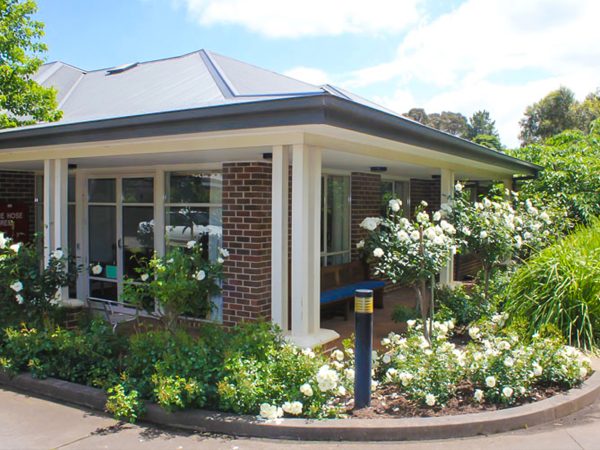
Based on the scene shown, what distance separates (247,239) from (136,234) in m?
2.85

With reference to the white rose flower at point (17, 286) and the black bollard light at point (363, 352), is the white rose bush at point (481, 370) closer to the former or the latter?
the black bollard light at point (363, 352)

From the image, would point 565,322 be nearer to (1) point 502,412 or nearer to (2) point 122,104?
(1) point 502,412

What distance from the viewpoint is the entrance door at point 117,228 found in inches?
337

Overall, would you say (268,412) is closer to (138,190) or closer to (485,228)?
(485,228)

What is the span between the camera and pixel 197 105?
5.51 meters

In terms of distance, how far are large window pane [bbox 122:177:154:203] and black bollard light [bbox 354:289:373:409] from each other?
4.97 metres

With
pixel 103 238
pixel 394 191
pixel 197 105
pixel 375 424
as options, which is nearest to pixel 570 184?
pixel 394 191

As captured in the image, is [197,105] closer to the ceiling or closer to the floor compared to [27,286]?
closer to the ceiling

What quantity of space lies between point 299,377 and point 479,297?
4022mm

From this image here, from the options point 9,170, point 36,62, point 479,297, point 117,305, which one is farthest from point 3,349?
point 479,297

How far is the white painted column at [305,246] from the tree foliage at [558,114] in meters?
34.1

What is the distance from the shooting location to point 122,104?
312 inches

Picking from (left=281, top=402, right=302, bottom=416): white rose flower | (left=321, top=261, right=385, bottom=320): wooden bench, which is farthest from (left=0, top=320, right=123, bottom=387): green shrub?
(left=321, top=261, right=385, bottom=320): wooden bench

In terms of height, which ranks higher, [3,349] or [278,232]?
[278,232]
